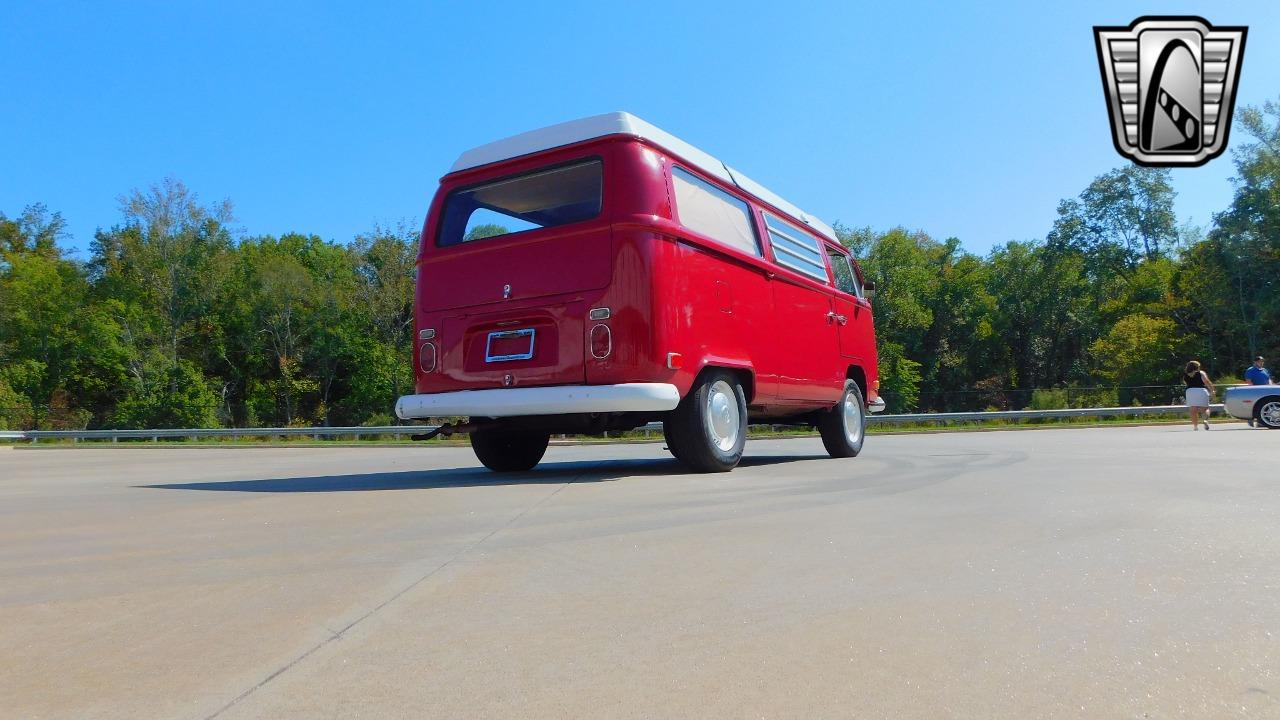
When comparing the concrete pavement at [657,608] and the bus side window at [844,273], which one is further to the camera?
the bus side window at [844,273]

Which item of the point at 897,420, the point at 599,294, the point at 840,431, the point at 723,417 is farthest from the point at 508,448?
the point at 897,420

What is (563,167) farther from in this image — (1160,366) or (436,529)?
(1160,366)

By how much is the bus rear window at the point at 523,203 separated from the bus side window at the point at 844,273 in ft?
15.3

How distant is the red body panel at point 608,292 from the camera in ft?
23.4

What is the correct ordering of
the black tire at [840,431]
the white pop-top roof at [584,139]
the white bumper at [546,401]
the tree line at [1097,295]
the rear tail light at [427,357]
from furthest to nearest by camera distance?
the tree line at [1097,295] → the black tire at [840,431] → the rear tail light at [427,357] → the white pop-top roof at [584,139] → the white bumper at [546,401]

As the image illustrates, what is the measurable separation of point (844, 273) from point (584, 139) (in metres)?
5.42

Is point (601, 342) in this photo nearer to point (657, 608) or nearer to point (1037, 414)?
point (657, 608)

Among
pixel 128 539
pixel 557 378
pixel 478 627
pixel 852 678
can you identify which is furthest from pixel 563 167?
pixel 852 678

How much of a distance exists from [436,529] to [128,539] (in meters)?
1.50

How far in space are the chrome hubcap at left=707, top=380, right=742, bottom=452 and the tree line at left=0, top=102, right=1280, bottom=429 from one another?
34.1 metres

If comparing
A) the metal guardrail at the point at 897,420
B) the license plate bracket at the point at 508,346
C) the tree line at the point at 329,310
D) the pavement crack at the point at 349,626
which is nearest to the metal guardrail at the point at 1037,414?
the metal guardrail at the point at 897,420

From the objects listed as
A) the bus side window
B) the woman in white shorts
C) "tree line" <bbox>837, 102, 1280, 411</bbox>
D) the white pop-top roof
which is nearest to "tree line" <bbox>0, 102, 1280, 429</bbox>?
"tree line" <bbox>837, 102, 1280, 411</bbox>

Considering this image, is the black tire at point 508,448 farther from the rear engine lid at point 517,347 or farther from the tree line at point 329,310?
the tree line at point 329,310

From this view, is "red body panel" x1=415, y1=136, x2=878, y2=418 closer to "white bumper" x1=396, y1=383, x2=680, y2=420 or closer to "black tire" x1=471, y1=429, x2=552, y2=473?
"white bumper" x1=396, y1=383, x2=680, y2=420
